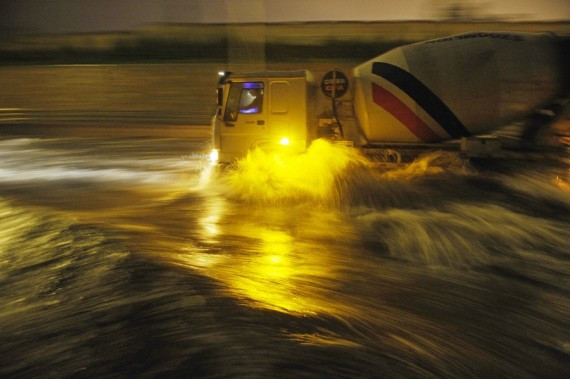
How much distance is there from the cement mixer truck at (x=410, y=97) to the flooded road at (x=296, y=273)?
0.50 metres

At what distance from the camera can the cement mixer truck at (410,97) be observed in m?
10.6

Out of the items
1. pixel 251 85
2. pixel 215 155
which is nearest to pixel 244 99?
pixel 251 85

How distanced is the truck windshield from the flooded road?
3.25ft

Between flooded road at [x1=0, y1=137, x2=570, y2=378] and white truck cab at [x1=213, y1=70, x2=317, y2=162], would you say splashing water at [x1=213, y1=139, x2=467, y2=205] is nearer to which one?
flooded road at [x1=0, y1=137, x2=570, y2=378]

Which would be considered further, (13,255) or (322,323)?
(13,255)

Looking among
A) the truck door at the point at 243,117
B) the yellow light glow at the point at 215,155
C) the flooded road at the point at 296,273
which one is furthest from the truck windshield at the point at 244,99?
the flooded road at the point at 296,273

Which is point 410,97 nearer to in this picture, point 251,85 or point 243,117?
point 251,85

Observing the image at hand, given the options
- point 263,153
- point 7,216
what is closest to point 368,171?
point 263,153

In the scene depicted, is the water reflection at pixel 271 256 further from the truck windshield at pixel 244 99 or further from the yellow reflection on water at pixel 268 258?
the truck windshield at pixel 244 99

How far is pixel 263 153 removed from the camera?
11508 millimetres

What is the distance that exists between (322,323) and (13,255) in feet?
13.6

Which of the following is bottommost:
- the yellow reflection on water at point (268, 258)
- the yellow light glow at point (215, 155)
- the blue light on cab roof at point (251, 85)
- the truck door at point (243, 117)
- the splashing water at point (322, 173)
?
the yellow reflection on water at point (268, 258)

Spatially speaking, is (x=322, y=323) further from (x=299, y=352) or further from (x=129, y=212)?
(x=129, y=212)

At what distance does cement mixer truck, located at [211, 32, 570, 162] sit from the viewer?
10594mm
